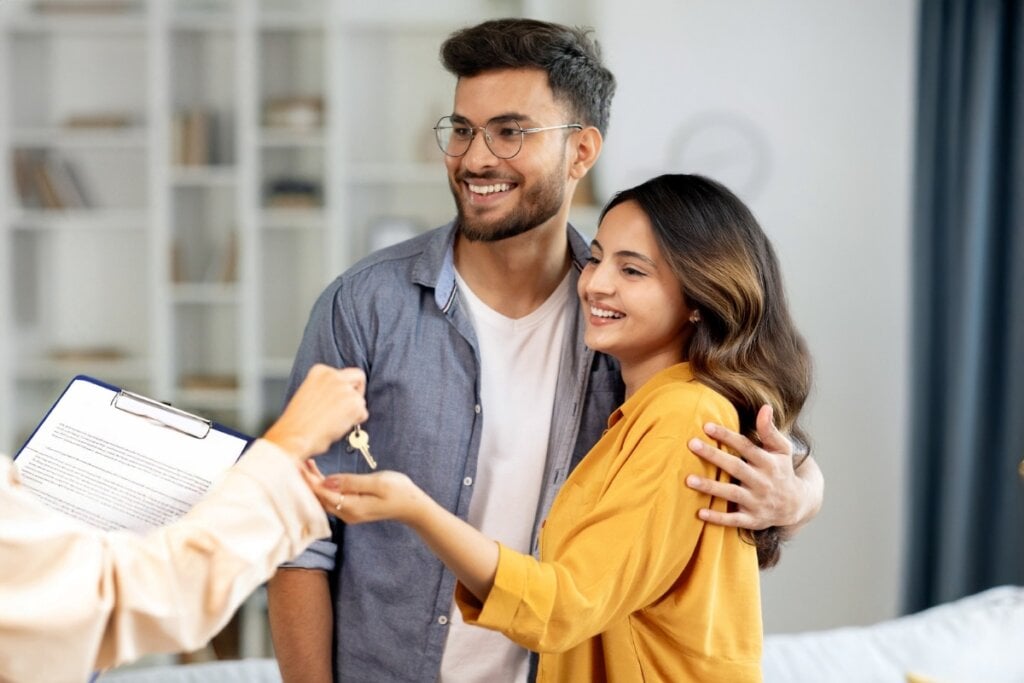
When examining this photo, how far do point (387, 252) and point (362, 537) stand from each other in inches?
20.2

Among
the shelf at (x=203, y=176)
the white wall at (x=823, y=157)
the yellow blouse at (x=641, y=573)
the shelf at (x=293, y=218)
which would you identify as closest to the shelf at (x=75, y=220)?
the shelf at (x=203, y=176)

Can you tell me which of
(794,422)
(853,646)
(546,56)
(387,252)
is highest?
(546,56)

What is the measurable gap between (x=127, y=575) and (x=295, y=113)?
3.69 metres

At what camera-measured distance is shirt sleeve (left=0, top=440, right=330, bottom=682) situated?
3.81 feet

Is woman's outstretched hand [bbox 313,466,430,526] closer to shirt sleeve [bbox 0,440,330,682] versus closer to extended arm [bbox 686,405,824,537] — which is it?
shirt sleeve [bbox 0,440,330,682]

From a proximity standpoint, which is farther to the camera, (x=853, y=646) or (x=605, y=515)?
(x=853, y=646)

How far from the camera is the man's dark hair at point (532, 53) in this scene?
2.04 m

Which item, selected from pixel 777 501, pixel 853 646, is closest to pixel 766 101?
pixel 853 646

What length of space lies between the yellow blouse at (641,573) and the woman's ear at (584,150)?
58 centimetres

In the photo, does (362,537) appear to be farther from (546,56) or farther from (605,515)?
(546,56)

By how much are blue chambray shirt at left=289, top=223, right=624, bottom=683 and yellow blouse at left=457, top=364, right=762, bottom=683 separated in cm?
29

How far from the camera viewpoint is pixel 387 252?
2.10 metres

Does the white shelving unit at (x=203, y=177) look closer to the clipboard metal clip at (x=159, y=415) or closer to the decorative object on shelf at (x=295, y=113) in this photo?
the decorative object on shelf at (x=295, y=113)

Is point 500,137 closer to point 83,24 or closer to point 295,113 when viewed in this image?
point 295,113
